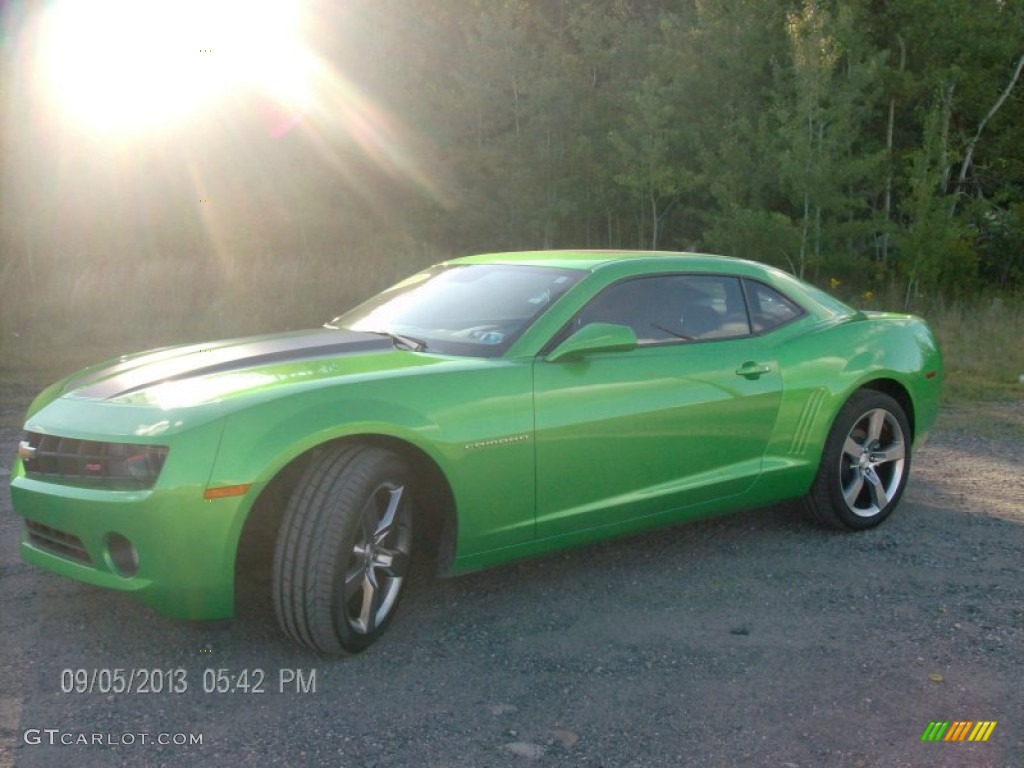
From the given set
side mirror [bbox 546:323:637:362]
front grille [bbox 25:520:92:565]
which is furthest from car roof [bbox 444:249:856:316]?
front grille [bbox 25:520:92:565]

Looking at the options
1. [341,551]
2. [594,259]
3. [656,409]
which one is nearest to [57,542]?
[341,551]

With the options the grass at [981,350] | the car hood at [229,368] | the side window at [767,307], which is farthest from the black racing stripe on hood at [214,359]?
the grass at [981,350]

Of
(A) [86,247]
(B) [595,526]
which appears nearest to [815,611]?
(B) [595,526]

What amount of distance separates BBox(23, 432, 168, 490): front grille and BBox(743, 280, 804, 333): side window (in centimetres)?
303

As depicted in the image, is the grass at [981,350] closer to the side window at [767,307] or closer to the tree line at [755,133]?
the tree line at [755,133]

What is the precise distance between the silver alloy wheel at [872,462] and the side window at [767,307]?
0.67m

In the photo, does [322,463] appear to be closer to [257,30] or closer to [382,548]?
[382,548]

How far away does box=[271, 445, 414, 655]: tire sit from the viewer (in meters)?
3.83

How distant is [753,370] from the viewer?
17.3 feet

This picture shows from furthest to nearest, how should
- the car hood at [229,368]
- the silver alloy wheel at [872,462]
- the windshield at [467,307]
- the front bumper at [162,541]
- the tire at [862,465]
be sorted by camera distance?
the silver alloy wheel at [872,462] → the tire at [862,465] → the windshield at [467,307] → the car hood at [229,368] → the front bumper at [162,541]

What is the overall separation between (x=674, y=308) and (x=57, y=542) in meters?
2.85

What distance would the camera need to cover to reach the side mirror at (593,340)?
4531 mm

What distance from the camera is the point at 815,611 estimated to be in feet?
15.2

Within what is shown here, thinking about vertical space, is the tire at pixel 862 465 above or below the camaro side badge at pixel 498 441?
below
